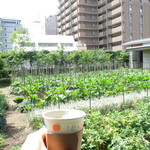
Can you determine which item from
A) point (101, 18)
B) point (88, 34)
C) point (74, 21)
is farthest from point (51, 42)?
point (101, 18)

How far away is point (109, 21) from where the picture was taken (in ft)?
111

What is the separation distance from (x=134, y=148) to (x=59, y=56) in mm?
18358

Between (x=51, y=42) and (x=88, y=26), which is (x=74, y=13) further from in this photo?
(x=51, y=42)

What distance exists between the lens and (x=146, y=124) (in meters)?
2.59

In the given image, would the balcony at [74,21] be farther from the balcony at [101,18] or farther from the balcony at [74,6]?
the balcony at [101,18]

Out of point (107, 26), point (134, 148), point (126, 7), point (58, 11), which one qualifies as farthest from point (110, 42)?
point (134, 148)

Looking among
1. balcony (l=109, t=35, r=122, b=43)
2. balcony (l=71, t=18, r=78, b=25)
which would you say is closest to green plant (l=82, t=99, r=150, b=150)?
balcony (l=109, t=35, r=122, b=43)

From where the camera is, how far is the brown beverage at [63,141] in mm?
647

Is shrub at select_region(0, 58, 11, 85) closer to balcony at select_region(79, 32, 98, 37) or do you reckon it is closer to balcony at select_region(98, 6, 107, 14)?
balcony at select_region(79, 32, 98, 37)

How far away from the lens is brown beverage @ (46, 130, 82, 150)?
2.12 ft

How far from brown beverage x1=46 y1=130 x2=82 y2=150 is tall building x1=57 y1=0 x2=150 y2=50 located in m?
30.8

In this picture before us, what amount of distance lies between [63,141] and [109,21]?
36206mm

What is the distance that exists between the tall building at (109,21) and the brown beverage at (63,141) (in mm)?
30767

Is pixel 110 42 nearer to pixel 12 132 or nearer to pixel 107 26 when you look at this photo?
pixel 107 26
